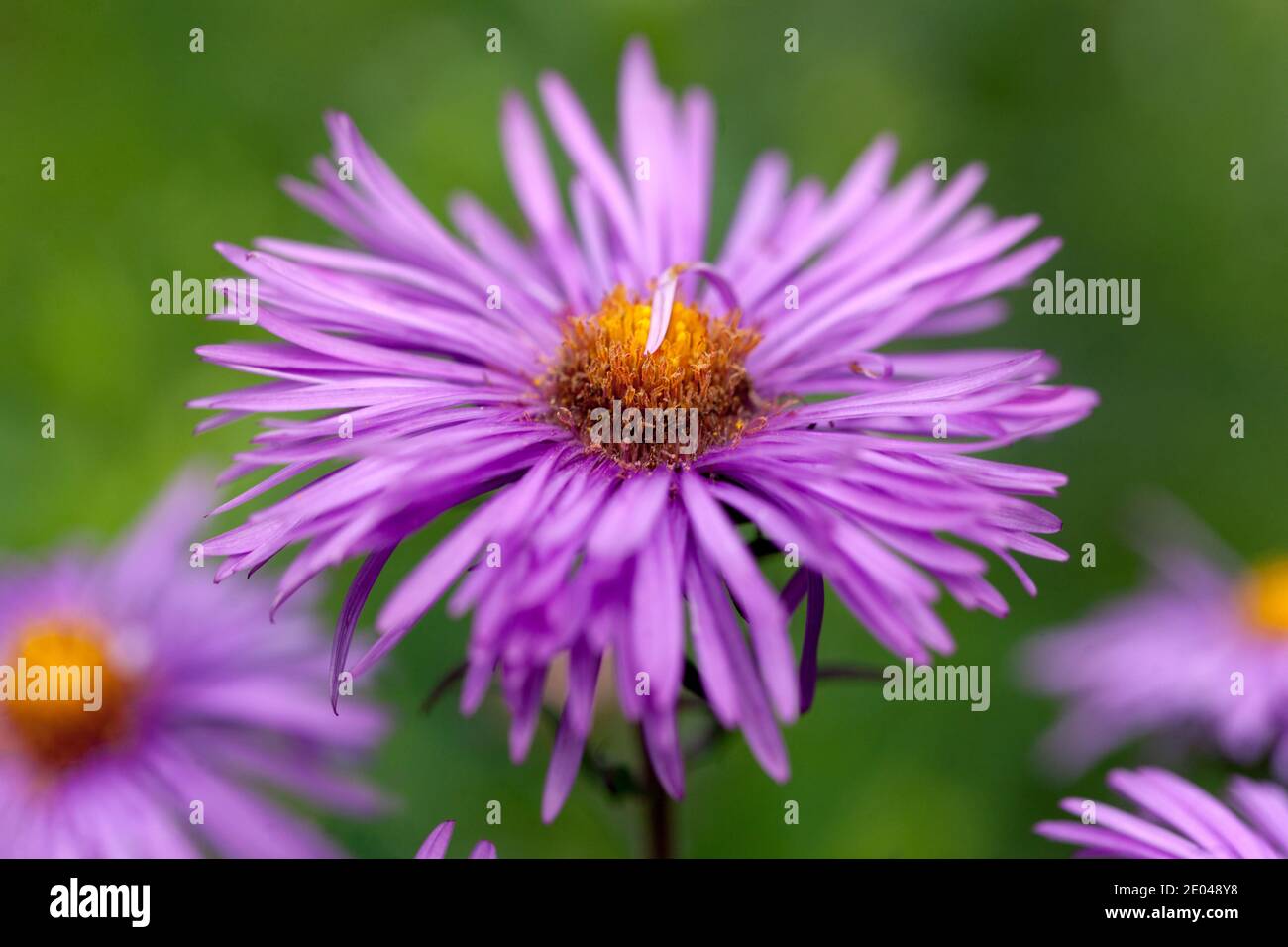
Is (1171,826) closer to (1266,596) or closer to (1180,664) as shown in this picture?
(1180,664)

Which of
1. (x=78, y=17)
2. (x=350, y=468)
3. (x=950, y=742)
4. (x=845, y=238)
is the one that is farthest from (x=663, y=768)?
(x=78, y=17)

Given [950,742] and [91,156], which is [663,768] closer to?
[950,742]

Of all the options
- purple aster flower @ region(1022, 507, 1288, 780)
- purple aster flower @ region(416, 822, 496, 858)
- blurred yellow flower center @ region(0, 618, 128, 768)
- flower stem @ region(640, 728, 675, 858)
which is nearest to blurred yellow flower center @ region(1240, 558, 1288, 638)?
purple aster flower @ region(1022, 507, 1288, 780)

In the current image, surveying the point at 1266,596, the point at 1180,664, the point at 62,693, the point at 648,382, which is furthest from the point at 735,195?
the point at 62,693

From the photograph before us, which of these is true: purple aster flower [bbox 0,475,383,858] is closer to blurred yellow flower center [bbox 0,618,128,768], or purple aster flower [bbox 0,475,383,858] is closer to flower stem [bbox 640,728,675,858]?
blurred yellow flower center [bbox 0,618,128,768]

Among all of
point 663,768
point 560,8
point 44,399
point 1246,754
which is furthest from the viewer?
point 560,8
